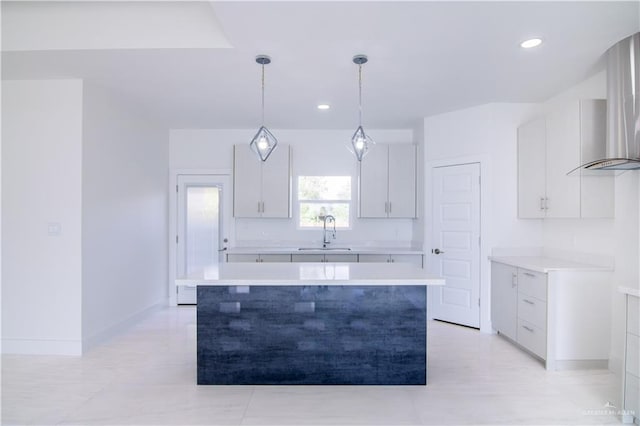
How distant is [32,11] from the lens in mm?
2975

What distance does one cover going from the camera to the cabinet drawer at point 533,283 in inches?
129

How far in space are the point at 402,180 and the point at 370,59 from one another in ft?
7.97

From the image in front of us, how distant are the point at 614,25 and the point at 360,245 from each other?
3744 mm

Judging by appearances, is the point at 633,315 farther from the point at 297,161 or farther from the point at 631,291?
the point at 297,161

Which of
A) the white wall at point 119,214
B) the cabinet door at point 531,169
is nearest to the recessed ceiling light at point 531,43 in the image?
the cabinet door at point 531,169

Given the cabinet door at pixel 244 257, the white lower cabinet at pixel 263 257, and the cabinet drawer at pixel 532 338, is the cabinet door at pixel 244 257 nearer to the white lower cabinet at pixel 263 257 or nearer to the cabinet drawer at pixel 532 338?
the white lower cabinet at pixel 263 257

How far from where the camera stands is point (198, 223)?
561 cm

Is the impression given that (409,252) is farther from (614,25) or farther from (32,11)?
(32,11)

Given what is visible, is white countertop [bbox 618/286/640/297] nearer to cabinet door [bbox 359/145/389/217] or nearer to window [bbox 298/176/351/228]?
cabinet door [bbox 359/145/389/217]

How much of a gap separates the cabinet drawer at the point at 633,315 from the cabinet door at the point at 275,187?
387 centimetres

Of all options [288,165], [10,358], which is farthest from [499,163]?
[10,358]

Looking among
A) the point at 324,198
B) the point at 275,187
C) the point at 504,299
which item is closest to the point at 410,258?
the point at 504,299

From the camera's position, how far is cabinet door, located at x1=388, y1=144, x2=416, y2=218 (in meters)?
5.27

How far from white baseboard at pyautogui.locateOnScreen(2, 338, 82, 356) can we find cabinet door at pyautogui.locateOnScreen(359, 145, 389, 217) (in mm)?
3649
